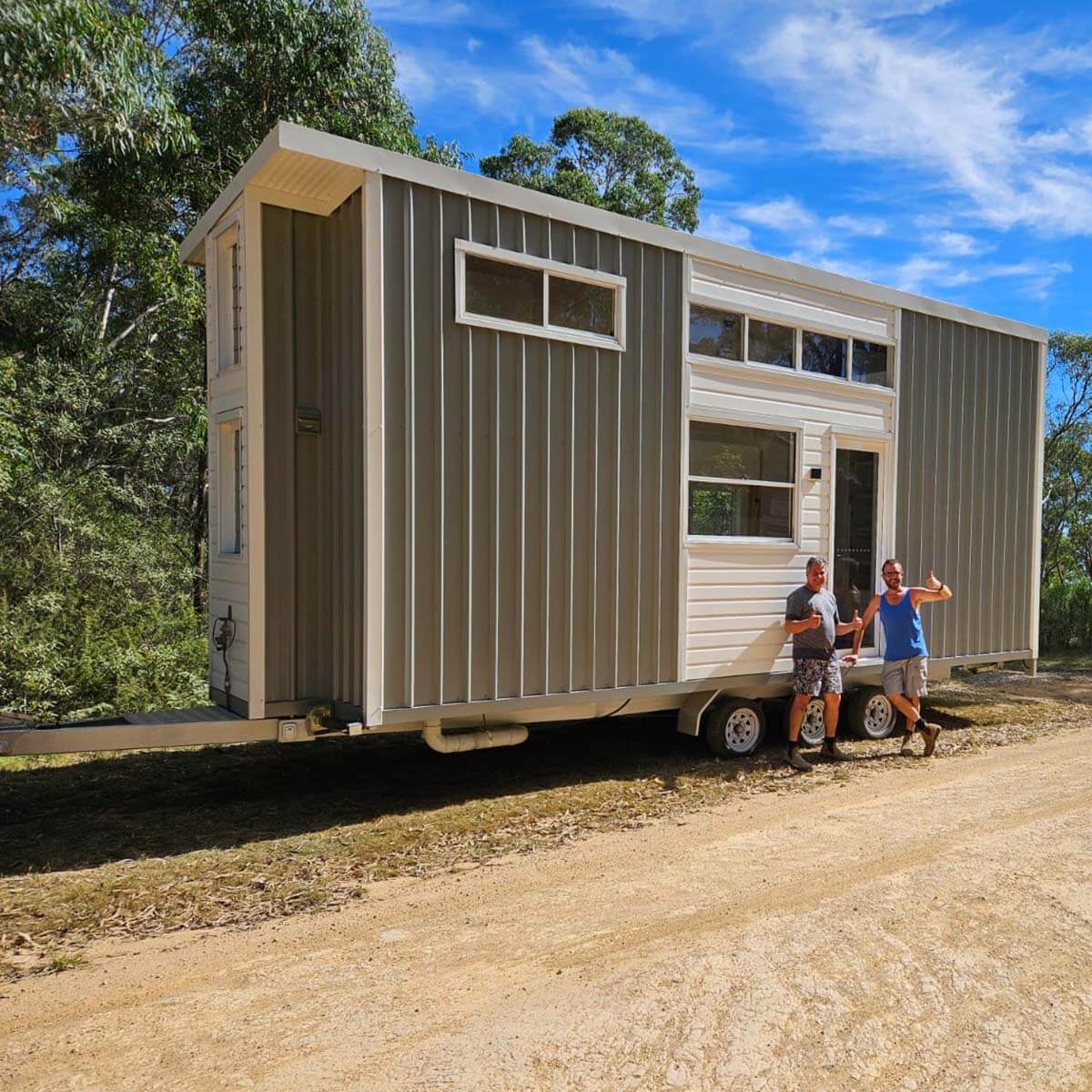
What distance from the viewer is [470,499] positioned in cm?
552

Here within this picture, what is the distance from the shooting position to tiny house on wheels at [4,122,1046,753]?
524 centimetres

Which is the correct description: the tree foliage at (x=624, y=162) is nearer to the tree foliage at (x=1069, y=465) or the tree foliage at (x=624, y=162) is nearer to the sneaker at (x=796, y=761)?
the tree foliage at (x=1069, y=465)

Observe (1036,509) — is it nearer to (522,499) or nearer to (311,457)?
(522,499)

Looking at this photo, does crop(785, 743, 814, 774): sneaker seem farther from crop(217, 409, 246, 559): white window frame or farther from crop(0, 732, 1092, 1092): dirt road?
crop(217, 409, 246, 559): white window frame

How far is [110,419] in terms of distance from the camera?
13.9 meters

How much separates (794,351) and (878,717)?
336 centimetres

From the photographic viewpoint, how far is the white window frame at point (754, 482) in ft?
21.8

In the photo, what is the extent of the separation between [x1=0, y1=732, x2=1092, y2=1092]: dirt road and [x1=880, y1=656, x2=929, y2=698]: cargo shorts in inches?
95.1

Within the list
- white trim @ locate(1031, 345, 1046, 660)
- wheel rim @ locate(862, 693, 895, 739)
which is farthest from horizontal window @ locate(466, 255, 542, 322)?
white trim @ locate(1031, 345, 1046, 660)

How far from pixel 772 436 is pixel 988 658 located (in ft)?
11.5

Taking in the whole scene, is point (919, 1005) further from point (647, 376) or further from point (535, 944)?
point (647, 376)

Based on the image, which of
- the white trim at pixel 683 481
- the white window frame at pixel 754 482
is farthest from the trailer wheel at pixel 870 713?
the white trim at pixel 683 481

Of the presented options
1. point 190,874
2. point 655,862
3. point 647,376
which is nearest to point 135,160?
point 647,376

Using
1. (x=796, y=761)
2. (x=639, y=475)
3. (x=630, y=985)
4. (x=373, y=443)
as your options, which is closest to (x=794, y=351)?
(x=639, y=475)
